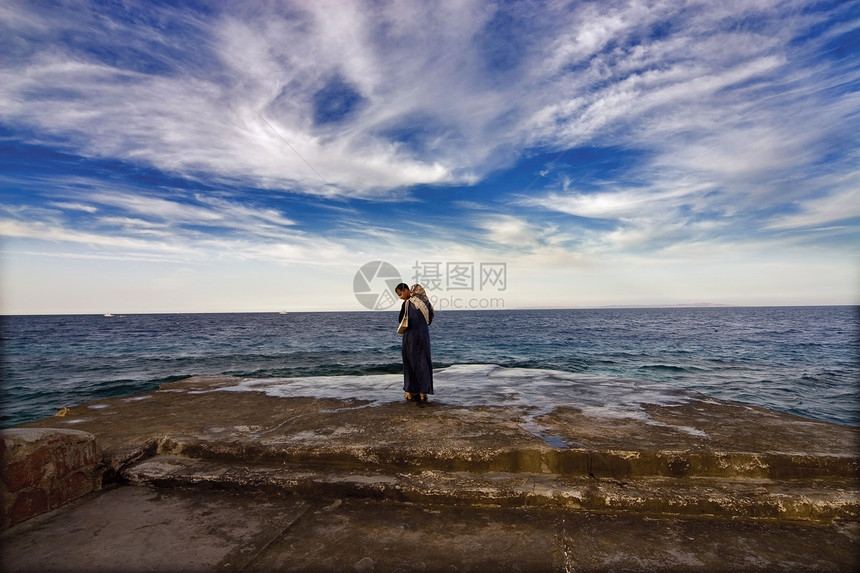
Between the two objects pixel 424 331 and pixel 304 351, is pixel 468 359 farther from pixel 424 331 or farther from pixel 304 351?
pixel 424 331

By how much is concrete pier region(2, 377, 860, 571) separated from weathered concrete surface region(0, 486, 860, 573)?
0.01 m

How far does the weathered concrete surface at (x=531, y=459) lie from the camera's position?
2.93m

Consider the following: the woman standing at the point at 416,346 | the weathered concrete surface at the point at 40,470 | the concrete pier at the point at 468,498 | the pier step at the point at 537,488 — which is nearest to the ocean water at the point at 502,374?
the woman standing at the point at 416,346

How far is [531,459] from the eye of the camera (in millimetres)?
3436

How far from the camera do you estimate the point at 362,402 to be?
5.71m

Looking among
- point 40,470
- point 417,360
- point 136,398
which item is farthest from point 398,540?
point 136,398

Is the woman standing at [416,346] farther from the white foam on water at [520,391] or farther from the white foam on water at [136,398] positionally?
the white foam on water at [136,398]

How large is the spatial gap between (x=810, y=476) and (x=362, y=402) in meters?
4.72

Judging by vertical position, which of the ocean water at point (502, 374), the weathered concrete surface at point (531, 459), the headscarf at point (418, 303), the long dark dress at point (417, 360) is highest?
the headscarf at point (418, 303)

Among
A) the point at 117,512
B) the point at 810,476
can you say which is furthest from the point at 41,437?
the point at 810,476

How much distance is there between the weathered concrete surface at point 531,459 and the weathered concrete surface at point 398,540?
5.3 inches

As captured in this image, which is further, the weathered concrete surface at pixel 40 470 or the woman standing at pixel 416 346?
the woman standing at pixel 416 346

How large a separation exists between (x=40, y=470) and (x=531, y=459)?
12.2ft

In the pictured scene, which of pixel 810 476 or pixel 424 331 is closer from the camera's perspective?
pixel 810 476
